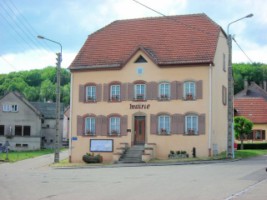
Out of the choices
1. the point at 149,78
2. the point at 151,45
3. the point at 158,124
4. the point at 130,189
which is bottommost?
the point at 130,189

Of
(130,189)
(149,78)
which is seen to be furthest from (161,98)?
(130,189)

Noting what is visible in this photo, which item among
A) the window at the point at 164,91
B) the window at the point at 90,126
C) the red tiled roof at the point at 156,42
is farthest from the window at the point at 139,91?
the window at the point at 90,126

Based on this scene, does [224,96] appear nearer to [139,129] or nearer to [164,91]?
[164,91]

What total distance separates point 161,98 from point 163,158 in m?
4.93

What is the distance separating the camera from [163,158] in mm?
38500

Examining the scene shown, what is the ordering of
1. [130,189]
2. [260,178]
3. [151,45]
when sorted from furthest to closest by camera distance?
[151,45]
[260,178]
[130,189]

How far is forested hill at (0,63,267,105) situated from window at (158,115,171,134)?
6701 cm

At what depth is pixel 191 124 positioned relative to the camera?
1501 inches

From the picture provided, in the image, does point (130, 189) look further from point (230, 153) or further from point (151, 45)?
point (151, 45)

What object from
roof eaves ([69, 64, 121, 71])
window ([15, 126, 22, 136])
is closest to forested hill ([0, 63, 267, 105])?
window ([15, 126, 22, 136])

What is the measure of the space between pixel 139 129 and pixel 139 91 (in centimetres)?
320

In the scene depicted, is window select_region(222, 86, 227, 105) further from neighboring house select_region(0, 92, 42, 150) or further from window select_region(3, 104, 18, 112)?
window select_region(3, 104, 18, 112)

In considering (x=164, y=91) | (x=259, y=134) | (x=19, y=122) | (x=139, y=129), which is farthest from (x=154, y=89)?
(x=19, y=122)

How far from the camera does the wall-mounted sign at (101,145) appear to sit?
133 ft
